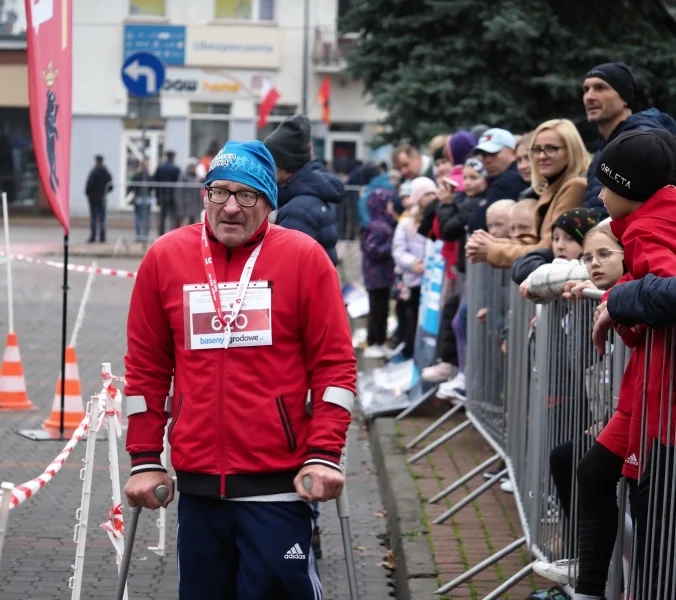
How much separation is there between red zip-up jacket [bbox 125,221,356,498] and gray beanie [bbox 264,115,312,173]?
2672 mm

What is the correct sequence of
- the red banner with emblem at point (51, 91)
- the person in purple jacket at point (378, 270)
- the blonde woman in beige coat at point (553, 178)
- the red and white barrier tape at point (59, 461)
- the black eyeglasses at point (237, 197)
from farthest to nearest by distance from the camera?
1. the person in purple jacket at point (378, 270)
2. the red banner with emblem at point (51, 91)
3. the blonde woman in beige coat at point (553, 178)
4. the black eyeglasses at point (237, 197)
5. the red and white barrier tape at point (59, 461)

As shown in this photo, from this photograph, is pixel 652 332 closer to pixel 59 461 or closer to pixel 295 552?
pixel 295 552

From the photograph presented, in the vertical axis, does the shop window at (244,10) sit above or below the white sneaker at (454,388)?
above

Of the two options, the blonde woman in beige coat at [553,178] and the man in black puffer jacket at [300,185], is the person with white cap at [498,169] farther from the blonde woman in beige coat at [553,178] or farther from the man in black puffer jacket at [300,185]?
the man in black puffer jacket at [300,185]

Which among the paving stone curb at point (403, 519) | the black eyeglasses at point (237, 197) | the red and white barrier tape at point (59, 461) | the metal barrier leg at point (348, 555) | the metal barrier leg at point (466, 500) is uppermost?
the black eyeglasses at point (237, 197)

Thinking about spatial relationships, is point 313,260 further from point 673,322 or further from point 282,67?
point 282,67

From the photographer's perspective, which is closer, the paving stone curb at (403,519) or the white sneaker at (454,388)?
the paving stone curb at (403,519)

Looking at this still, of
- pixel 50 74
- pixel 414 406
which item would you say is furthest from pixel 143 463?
pixel 414 406

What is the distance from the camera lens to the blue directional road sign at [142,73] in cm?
2720

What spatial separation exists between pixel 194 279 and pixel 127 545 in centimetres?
87

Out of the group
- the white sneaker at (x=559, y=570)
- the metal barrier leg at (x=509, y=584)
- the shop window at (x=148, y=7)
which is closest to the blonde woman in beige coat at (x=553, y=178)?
the metal barrier leg at (x=509, y=584)

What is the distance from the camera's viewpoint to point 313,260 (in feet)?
15.0

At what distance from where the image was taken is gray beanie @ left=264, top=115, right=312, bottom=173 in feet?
23.9

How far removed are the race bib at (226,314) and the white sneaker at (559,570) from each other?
1.79 meters
